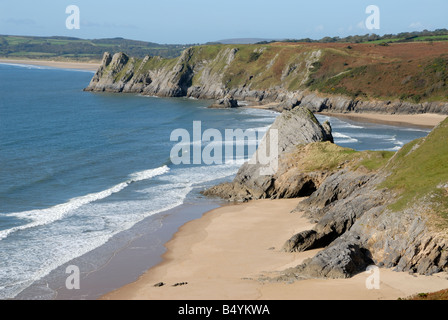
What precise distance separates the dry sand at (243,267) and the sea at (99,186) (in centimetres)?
134

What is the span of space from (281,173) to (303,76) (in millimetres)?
77680

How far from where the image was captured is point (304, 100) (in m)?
99.7

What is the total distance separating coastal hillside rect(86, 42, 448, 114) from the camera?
91312mm

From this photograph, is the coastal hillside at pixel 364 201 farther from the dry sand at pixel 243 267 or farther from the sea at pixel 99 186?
the sea at pixel 99 186

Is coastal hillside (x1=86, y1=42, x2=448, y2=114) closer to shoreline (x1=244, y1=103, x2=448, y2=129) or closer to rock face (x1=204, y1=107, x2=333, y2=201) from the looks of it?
shoreline (x1=244, y1=103, x2=448, y2=129)

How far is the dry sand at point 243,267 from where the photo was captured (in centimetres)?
2032

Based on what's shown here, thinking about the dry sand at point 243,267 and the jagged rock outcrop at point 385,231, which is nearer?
the dry sand at point 243,267

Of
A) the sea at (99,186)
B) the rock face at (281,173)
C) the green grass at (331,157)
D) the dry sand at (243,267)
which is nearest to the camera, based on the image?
the dry sand at (243,267)

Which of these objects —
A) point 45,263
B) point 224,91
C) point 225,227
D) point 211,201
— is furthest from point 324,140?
point 224,91

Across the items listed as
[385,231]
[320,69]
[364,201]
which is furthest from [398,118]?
[385,231]

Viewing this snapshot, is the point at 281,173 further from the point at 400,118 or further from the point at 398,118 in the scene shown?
the point at 398,118

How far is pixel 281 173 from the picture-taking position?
125ft

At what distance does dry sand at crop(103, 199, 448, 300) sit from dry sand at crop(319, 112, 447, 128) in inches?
1988

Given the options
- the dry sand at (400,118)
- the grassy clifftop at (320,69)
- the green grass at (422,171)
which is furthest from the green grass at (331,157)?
the grassy clifftop at (320,69)
